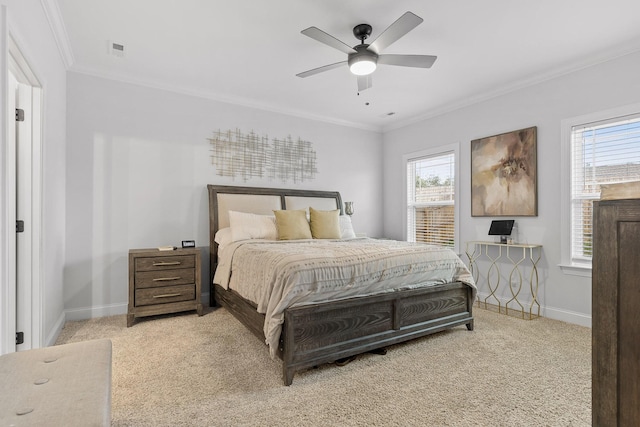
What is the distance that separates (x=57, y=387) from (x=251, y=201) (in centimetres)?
326

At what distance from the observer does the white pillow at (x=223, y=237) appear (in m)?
3.59

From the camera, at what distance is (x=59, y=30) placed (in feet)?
8.87

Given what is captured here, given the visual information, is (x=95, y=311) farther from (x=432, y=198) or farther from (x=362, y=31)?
(x=432, y=198)

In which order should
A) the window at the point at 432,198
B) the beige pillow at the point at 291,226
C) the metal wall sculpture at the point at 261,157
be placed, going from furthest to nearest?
the window at the point at 432,198
the metal wall sculpture at the point at 261,157
the beige pillow at the point at 291,226

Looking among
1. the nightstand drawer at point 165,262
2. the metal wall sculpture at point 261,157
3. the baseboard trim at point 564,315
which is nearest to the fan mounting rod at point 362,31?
the metal wall sculpture at point 261,157

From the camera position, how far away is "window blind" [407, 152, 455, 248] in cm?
465

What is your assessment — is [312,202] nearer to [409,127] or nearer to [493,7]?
[409,127]

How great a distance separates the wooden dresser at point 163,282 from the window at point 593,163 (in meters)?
4.00

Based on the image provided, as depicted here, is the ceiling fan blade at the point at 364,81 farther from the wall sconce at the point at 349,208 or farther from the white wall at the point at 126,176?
the wall sconce at the point at 349,208

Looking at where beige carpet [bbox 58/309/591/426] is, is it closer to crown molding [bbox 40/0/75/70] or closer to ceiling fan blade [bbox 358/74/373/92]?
ceiling fan blade [bbox 358/74/373/92]

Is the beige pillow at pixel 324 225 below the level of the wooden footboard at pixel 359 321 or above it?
above

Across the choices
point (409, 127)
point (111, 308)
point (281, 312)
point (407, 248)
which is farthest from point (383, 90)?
point (111, 308)

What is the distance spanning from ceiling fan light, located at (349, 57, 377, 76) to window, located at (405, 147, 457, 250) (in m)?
2.26

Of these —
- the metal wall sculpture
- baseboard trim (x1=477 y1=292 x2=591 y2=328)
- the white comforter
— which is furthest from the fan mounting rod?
baseboard trim (x1=477 y1=292 x2=591 y2=328)
